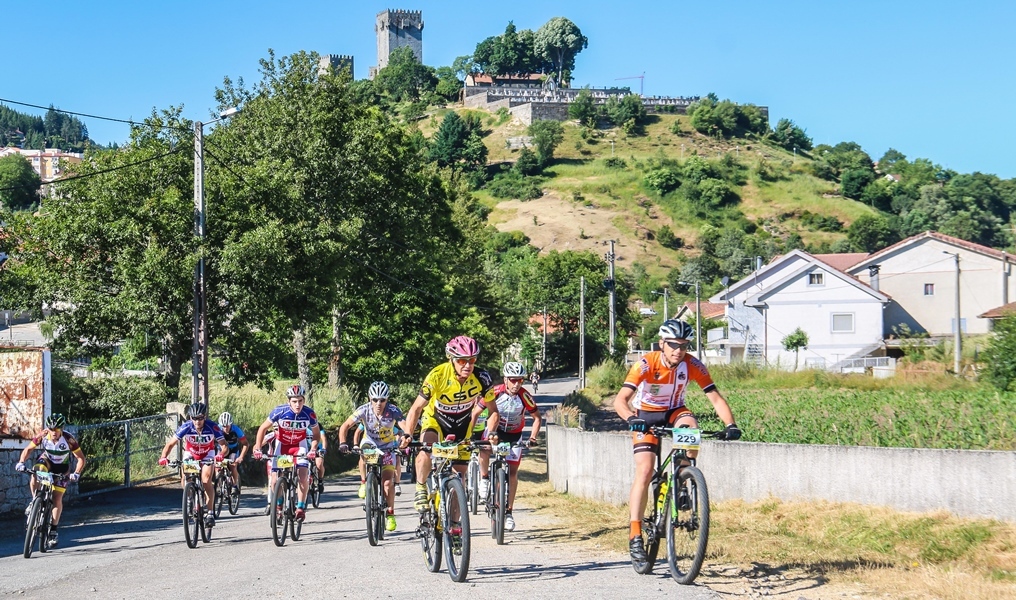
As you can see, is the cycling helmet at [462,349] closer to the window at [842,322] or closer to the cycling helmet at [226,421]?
the cycling helmet at [226,421]

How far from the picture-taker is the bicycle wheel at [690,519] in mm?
8477

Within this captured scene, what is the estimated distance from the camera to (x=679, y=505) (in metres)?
8.81

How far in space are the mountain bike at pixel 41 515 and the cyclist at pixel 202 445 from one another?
1371 millimetres

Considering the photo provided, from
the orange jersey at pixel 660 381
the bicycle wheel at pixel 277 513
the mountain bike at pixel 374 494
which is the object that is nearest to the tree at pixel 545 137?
the bicycle wheel at pixel 277 513

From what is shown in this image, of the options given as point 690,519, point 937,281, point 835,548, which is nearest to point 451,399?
point 690,519

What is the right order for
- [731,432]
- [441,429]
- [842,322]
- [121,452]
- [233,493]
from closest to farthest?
[731,432]
[441,429]
[233,493]
[121,452]
[842,322]

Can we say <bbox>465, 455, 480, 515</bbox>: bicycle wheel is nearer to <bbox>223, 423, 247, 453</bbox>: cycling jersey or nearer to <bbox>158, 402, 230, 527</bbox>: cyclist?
<bbox>158, 402, 230, 527</bbox>: cyclist

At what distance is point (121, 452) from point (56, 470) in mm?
9549

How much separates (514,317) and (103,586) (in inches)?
2393

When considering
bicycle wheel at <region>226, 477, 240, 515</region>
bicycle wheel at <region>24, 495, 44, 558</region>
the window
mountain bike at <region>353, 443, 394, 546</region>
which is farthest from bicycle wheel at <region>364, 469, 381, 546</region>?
the window

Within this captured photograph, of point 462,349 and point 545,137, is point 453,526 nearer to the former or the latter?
point 462,349

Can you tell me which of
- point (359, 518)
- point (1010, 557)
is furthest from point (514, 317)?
point (1010, 557)

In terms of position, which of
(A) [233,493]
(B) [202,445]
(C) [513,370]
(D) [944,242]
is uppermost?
(D) [944,242]

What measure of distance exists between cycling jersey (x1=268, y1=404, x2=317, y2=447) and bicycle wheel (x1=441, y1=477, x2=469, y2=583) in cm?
485
